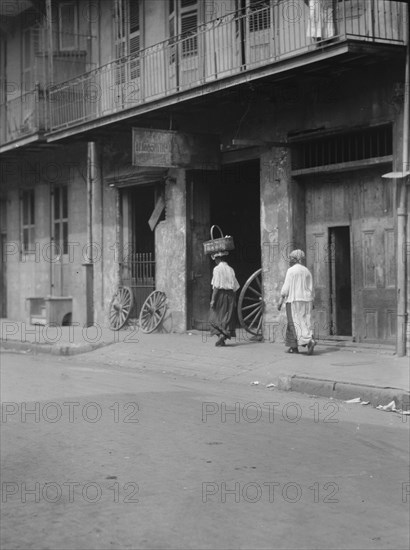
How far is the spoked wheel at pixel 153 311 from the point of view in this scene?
699 inches

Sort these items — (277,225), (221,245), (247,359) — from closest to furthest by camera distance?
(247,359) → (221,245) → (277,225)

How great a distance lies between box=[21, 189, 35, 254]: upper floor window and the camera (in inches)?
915

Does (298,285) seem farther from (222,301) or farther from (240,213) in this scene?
(240,213)

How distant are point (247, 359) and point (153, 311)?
16.0 ft

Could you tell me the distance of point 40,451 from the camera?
23.2 feet

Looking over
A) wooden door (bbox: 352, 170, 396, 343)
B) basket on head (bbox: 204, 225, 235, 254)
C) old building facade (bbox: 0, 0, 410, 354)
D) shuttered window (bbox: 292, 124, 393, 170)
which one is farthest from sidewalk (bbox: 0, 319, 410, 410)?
shuttered window (bbox: 292, 124, 393, 170)

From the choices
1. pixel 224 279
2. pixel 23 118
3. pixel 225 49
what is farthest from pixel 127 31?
pixel 224 279

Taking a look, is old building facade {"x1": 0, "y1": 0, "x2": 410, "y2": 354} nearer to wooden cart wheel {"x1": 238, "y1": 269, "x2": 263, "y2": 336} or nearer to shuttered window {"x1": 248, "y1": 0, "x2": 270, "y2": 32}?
shuttered window {"x1": 248, "y1": 0, "x2": 270, "y2": 32}

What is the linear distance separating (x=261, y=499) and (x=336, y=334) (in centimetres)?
920

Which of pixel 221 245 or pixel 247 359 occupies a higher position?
pixel 221 245

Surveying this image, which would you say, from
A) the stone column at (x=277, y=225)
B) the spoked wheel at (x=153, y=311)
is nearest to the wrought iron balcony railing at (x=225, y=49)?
the stone column at (x=277, y=225)

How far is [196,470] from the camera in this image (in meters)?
6.50

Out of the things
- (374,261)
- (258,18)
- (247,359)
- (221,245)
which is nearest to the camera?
(247,359)

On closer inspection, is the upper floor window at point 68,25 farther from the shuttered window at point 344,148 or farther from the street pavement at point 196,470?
the street pavement at point 196,470
